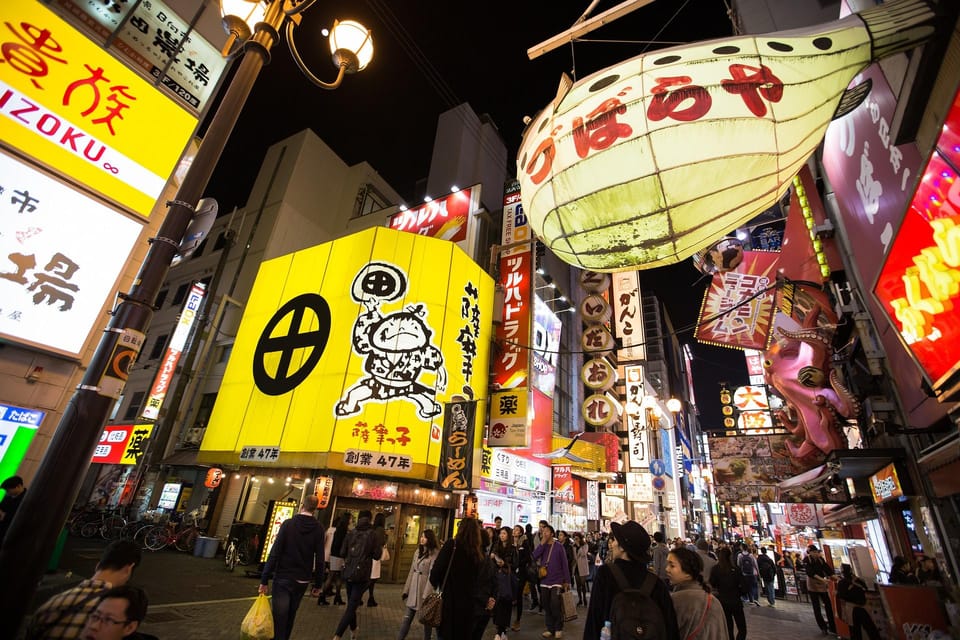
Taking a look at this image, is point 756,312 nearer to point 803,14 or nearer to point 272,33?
point 803,14

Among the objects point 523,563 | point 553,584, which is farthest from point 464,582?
point 523,563

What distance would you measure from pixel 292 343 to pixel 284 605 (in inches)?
479

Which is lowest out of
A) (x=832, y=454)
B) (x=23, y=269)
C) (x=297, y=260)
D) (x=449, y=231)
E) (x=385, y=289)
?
(x=832, y=454)

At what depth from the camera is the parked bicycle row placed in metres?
14.8

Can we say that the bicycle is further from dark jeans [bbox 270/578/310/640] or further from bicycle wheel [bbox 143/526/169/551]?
dark jeans [bbox 270/578/310/640]

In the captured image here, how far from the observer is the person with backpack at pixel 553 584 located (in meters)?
8.15

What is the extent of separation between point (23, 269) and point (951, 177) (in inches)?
389

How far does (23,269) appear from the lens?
5.53m

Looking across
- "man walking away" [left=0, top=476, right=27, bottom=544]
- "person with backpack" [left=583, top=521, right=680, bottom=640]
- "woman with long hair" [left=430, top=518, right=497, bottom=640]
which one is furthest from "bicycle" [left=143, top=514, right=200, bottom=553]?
"person with backpack" [left=583, top=521, right=680, bottom=640]

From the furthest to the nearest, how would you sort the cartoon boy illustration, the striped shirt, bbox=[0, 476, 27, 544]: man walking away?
the cartoon boy illustration, bbox=[0, 476, 27, 544]: man walking away, the striped shirt

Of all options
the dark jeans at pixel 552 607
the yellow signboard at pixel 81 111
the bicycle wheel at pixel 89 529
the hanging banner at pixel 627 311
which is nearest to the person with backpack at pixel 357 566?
the dark jeans at pixel 552 607

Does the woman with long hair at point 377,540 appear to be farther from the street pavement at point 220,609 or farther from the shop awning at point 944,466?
the shop awning at point 944,466

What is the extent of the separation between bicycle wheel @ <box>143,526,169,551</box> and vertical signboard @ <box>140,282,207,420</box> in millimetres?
4973

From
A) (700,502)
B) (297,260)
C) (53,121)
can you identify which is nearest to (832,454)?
(53,121)
